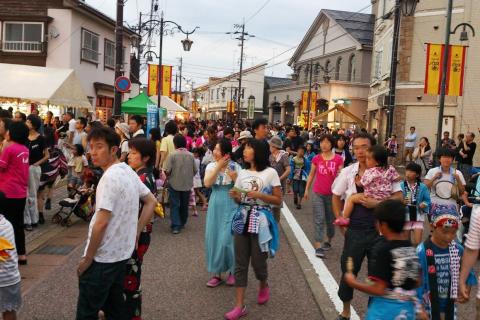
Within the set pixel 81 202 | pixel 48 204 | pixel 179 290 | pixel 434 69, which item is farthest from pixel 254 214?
pixel 434 69

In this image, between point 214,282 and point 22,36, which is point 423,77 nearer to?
point 22,36

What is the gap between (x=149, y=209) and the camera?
399 centimetres

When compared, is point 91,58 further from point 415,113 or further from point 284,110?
point 284,110

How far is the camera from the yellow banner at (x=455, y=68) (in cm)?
1689

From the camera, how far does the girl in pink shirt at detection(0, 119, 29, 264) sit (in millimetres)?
6191

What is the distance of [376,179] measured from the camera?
4922mm

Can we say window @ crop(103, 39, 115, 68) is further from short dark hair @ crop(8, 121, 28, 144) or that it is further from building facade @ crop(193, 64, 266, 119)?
short dark hair @ crop(8, 121, 28, 144)

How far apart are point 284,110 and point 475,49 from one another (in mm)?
35053

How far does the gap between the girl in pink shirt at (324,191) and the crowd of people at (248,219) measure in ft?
0.06

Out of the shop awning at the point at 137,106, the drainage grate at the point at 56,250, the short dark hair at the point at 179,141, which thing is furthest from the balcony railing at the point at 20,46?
the drainage grate at the point at 56,250

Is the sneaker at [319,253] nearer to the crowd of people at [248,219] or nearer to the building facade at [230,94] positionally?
the crowd of people at [248,219]

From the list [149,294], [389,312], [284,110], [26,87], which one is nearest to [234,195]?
[149,294]

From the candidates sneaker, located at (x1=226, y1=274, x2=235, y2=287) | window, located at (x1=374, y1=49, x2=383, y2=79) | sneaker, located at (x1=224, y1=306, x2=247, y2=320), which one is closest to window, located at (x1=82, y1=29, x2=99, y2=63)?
window, located at (x1=374, y1=49, x2=383, y2=79)

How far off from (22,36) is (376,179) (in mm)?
26464
